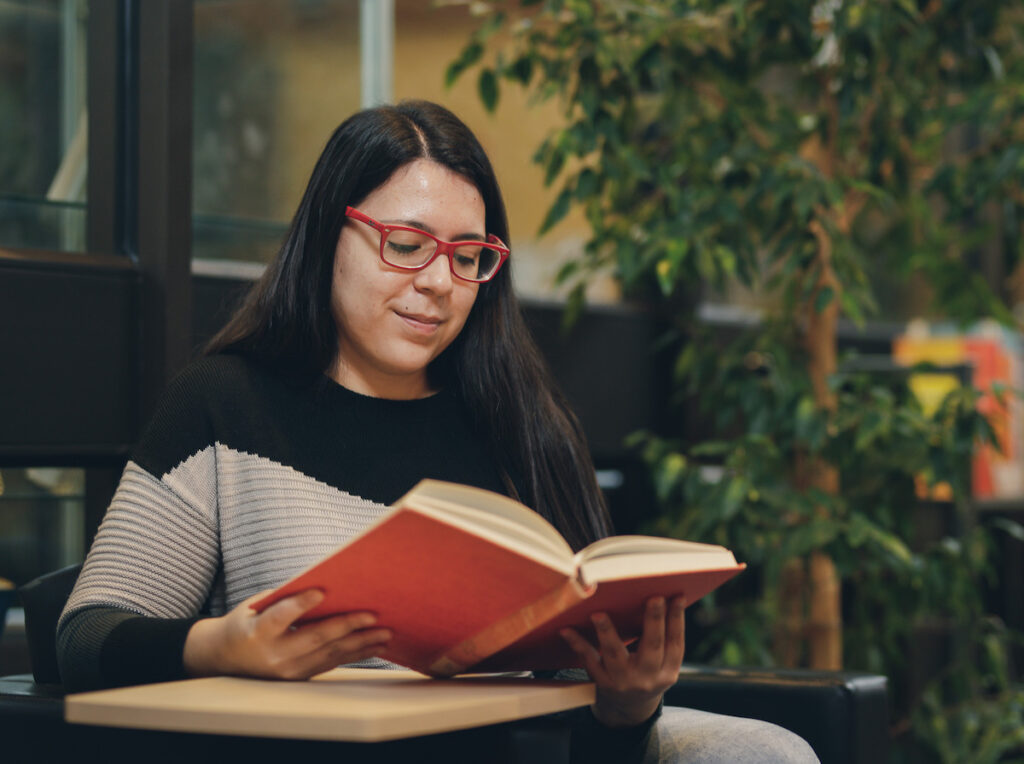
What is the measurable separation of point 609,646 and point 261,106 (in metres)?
1.77

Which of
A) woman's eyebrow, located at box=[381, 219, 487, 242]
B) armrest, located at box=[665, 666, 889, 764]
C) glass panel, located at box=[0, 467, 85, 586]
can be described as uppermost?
woman's eyebrow, located at box=[381, 219, 487, 242]

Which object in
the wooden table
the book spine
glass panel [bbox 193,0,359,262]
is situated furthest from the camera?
glass panel [bbox 193,0,359,262]

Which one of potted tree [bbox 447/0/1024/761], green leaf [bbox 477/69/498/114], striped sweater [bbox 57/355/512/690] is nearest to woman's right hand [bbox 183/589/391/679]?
striped sweater [bbox 57/355/512/690]

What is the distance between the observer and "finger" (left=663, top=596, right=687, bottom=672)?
1.07m

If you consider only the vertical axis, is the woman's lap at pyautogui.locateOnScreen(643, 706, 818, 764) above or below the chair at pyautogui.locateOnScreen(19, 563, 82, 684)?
below

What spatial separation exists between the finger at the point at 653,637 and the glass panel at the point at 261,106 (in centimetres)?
130

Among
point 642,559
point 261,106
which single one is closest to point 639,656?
point 642,559

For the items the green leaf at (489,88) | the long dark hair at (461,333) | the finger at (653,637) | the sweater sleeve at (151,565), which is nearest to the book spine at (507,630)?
the finger at (653,637)

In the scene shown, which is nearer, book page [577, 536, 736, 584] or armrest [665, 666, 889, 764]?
book page [577, 536, 736, 584]

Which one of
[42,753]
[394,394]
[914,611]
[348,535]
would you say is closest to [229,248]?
[394,394]

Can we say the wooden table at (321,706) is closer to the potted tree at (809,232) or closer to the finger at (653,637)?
the finger at (653,637)

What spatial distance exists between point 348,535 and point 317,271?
11.1 inches

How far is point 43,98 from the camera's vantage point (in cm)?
192

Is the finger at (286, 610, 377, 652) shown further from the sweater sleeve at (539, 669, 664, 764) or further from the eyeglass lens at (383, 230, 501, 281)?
the eyeglass lens at (383, 230, 501, 281)
